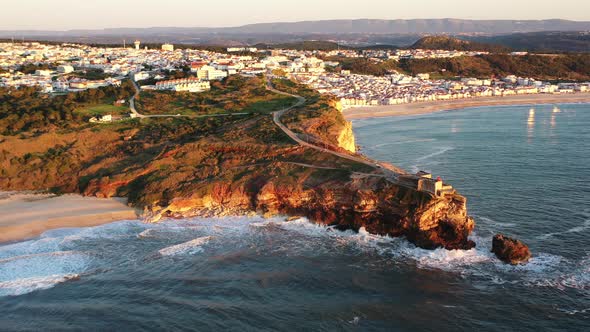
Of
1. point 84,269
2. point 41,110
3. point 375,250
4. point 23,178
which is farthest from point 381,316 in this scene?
point 41,110

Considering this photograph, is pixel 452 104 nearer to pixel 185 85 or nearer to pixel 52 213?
pixel 185 85

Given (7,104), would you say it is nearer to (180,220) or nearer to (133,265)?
(180,220)

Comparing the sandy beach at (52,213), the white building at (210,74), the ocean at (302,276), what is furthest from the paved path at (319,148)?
the white building at (210,74)

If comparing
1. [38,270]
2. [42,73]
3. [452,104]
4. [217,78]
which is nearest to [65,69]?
[42,73]

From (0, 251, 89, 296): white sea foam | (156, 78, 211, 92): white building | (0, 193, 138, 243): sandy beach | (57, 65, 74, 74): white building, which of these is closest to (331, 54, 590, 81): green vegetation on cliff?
(57, 65, 74, 74): white building

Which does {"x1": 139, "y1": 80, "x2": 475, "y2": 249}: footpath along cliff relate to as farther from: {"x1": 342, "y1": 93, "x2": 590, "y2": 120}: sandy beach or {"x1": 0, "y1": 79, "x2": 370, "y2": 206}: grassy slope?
{"x1": 342, "y1": 93, "x2": 590, "y2": 120}: sandy beach

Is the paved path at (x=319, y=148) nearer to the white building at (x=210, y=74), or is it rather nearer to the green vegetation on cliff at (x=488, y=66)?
the white building at (x=210, y=74)
